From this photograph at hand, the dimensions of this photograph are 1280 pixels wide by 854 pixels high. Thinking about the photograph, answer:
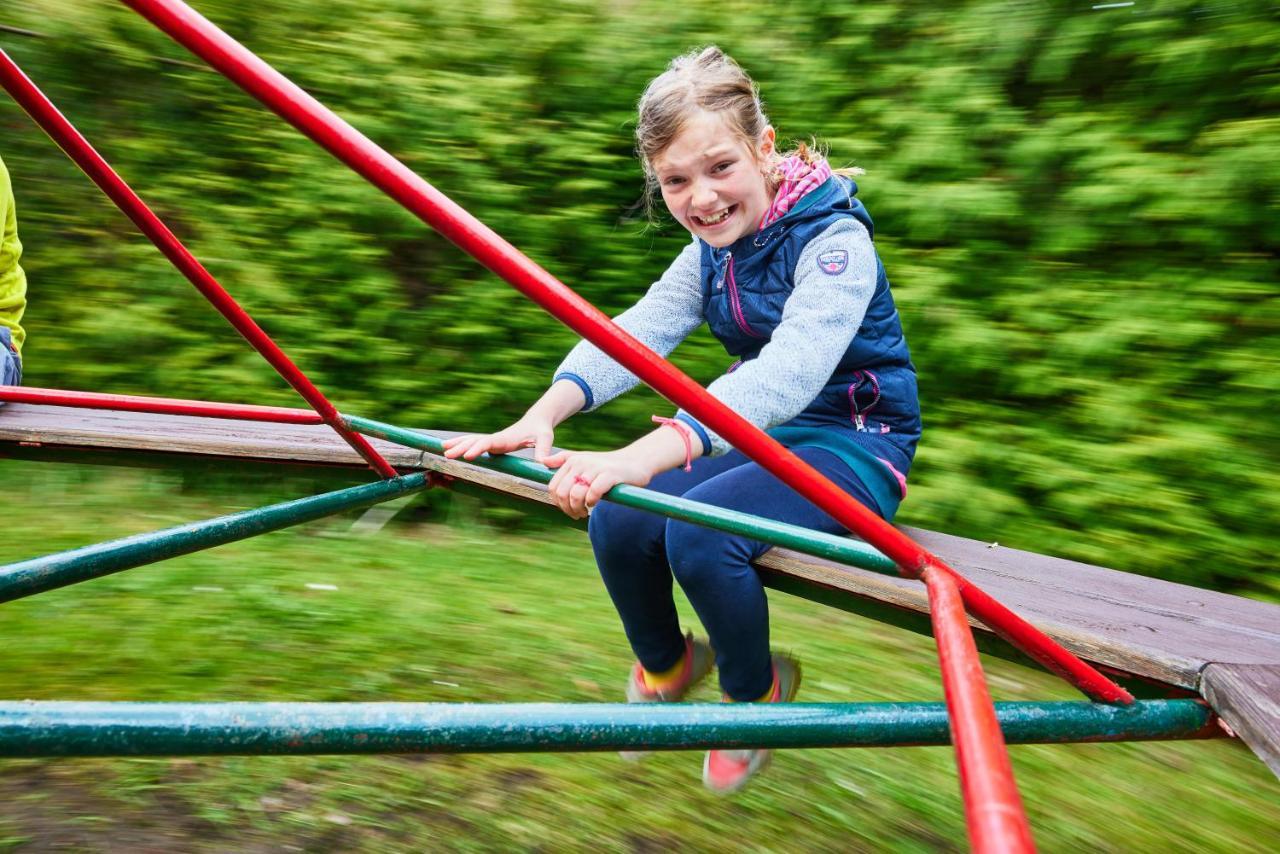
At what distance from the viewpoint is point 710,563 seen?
159 centimetres

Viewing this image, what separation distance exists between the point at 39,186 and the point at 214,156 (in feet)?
2.12

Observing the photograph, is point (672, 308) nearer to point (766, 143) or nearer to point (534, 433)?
point (766, 143)

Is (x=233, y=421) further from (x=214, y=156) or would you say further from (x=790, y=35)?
(x=790, y=35)

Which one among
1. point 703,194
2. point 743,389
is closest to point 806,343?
point 743,389

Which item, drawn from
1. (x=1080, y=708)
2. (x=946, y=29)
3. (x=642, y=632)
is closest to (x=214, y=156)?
(x=946, y=29)

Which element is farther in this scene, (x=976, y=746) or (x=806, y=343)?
(x=806, y=343)

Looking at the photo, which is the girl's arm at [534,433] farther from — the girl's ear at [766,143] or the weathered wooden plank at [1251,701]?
the weathered wooden plank at [1251,701]

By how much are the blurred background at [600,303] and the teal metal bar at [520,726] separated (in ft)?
2.24

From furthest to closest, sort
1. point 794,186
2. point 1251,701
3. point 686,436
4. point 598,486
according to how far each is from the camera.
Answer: point 794,186 < point 686,436 < point 598,486 < point 1251,701

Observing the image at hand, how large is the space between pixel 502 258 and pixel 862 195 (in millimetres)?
2663


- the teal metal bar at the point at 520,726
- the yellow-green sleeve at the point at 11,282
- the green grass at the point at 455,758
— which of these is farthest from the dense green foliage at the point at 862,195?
the teal metal bar at the point at 520,726

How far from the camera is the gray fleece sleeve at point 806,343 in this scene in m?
1.62

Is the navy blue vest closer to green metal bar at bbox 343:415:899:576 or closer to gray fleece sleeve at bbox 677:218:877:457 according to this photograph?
gray fleece sleeve at bbox 677:218:877:457

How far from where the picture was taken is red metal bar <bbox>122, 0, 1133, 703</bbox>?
94 centimetres
